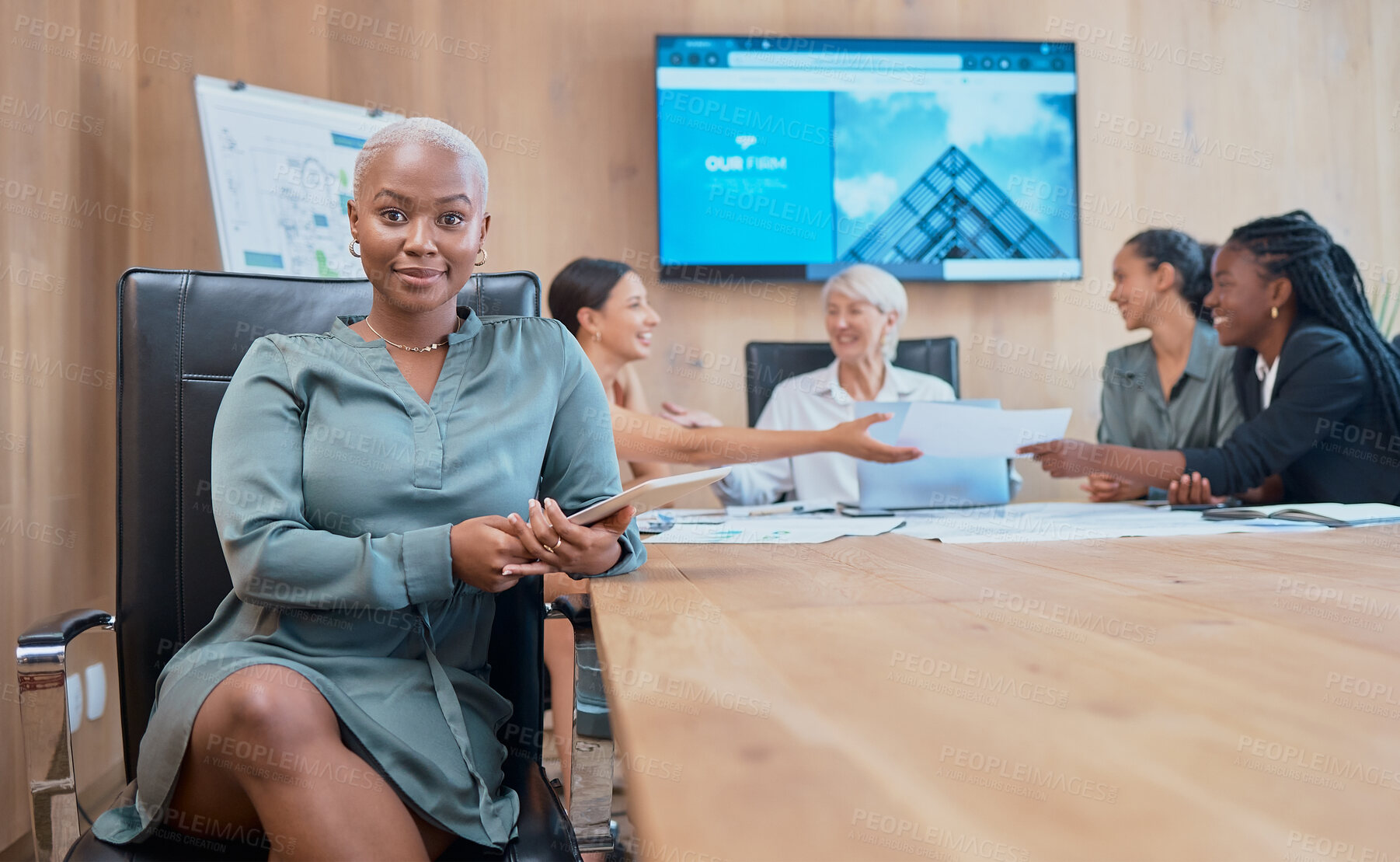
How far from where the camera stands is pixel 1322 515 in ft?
4.96

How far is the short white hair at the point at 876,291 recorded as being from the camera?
2877mm

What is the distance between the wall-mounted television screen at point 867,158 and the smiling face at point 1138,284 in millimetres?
644

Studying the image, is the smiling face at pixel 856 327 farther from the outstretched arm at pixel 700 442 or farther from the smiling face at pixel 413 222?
the smiling face at pixel 413 222

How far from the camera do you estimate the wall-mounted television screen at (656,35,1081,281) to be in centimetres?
340

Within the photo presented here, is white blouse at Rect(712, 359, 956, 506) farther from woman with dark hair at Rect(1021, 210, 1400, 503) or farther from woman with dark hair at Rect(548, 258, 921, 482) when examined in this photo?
woman with dark hair at Rect(1021, 210, 1400, 503)

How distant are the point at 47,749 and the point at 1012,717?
95cm

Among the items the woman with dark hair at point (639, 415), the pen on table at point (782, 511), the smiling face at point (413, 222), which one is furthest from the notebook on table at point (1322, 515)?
the smiling face at point (413, 222)

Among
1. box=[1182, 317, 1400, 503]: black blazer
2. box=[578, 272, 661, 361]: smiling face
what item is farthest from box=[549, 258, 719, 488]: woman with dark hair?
box=[1182, 317, 1400, 503]: black blazer

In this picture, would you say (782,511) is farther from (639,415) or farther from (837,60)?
(837,60)

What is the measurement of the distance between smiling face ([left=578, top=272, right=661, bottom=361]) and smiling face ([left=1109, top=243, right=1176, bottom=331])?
4.68ft

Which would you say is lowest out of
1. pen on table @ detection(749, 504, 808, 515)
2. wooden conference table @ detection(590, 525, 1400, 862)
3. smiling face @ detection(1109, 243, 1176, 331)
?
wooden conference table @ detection(590, 525, 1400, 862)

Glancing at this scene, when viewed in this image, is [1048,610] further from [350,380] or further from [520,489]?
[350,380]

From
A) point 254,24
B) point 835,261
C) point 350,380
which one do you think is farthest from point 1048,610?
point 254,24

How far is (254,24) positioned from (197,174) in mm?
543
